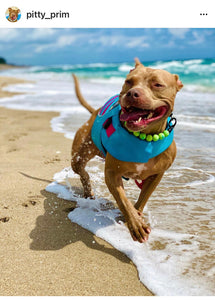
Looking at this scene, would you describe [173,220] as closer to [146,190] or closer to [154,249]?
[146,190]

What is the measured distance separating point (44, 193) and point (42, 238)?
0.89 m

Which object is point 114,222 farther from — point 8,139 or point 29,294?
point 8,139

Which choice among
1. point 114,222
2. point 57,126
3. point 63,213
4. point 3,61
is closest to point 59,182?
point 63,213

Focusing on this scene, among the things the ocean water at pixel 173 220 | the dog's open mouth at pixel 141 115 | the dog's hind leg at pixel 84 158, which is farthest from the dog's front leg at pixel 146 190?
the dog's hind leg at pixel 84 158

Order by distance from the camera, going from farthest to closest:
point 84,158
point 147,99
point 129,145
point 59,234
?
point 84,158
point 59,234
point 129,145
point 147,99

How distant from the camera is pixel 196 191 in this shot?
3.53 meters

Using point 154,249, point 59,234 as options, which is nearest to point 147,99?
point 154,249

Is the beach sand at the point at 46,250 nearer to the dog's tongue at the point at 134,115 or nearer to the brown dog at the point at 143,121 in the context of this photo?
the brown dog at the point at 143,121

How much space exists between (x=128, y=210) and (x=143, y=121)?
25.7 inches

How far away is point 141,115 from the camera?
241cm
